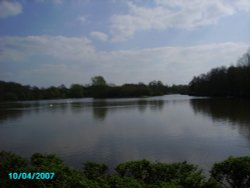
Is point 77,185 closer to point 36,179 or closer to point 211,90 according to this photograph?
point 36,179

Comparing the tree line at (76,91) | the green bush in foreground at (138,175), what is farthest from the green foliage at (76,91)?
the green bush in foreground at (138,175)

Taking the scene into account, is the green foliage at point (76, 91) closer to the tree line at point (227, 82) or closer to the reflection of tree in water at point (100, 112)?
the tree line at point (227, 82)

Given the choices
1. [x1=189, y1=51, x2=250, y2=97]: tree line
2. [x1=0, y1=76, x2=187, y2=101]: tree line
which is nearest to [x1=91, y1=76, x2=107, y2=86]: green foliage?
[x1=0, y1=76, x2=187, y2=101]: tree line

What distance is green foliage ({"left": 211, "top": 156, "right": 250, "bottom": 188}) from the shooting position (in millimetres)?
6801

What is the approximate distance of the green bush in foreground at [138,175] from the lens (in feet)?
19.3

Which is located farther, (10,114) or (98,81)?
(98,81)

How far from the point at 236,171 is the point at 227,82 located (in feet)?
294

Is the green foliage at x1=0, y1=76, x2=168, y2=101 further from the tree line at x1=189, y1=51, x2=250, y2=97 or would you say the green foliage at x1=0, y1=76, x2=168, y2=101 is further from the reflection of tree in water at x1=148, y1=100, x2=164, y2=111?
the reflection of tree in water at x1=148, y1=100, x2=164, y2=111

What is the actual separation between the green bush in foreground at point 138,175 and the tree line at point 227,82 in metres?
72.9

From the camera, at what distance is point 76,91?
155875 mm

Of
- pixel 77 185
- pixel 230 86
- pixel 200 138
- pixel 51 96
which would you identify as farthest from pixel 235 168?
pixel 51 96

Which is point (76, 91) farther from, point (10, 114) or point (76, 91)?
point (10, 114)

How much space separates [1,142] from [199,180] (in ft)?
59.8

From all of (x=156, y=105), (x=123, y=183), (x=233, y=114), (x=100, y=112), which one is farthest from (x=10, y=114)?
(x=123, y=183)
